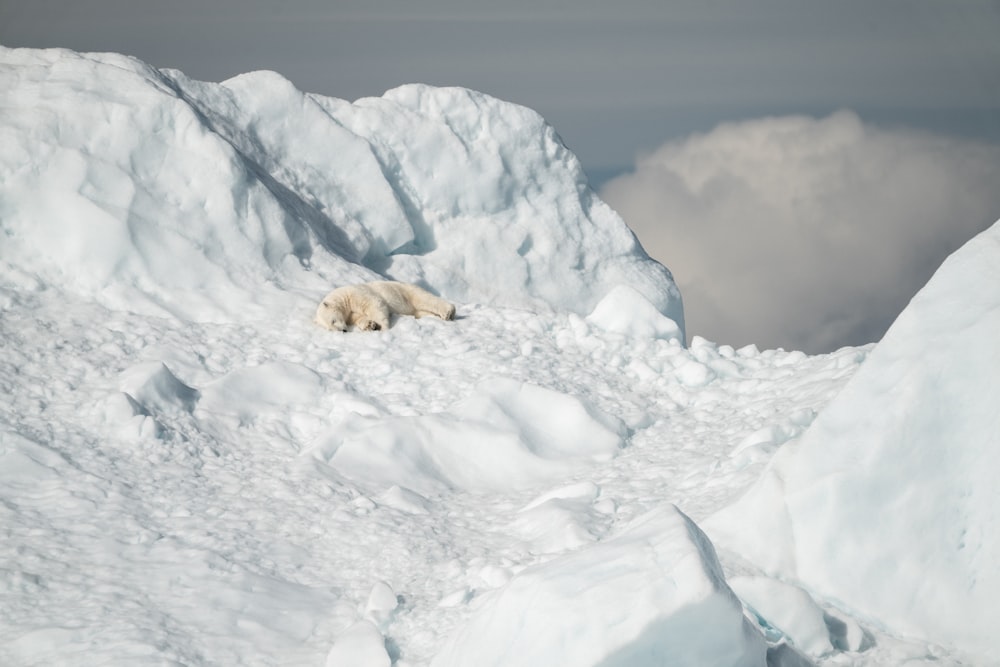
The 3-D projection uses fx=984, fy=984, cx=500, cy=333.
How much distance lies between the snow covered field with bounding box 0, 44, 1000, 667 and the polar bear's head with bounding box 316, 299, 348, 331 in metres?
0.10

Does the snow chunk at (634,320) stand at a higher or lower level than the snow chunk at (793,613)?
lower

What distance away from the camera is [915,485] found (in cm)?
475

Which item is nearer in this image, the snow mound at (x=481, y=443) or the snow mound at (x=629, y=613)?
the snow mound at (x=629, y=613)

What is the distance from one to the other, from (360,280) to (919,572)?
6.67 m

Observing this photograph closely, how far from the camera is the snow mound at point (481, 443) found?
6906mm

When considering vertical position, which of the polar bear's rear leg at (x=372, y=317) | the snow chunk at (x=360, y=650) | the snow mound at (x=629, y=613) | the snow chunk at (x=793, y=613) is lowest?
the polar bear's rear leg at (x=372, y=317)

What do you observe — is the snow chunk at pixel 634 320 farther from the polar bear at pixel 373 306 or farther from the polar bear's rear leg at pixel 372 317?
the polar bear's rear leg at pixel 372 317

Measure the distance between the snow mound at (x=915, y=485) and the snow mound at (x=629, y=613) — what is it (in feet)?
3.86

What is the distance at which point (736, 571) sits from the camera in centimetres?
500

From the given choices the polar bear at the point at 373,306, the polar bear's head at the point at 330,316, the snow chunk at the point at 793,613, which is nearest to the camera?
the snow chunk at the point at 793,613

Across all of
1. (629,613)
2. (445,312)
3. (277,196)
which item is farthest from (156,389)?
(629,613)

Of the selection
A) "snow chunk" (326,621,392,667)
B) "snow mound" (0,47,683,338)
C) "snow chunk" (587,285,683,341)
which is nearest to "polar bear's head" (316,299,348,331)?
"snow mound" (0,47,683,338)

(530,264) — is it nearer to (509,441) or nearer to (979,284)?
(509,441)

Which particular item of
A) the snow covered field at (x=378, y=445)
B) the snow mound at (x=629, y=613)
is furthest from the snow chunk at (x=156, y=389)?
the snow mound at (x=629, y=613)
